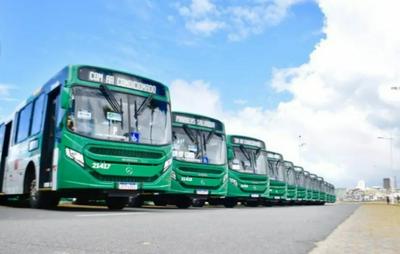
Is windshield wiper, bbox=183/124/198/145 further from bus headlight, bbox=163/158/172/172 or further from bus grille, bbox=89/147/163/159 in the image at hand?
bus grille, bbox=89/147/163/159

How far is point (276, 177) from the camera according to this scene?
83.6 ft

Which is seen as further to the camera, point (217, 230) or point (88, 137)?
point (88, 137)

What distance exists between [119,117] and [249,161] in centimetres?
1043

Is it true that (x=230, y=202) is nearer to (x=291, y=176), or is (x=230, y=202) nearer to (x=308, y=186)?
(x=291, y=176)

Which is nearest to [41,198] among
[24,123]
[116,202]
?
[116,202]

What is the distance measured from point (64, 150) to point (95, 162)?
689 mm

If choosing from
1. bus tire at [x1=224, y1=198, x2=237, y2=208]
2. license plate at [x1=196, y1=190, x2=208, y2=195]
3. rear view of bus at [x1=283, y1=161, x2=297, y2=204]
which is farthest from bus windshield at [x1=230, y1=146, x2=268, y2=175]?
rear view of bus at [x1=283, y1=161, x2=297, y2=204]

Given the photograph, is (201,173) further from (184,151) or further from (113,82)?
(113,82)

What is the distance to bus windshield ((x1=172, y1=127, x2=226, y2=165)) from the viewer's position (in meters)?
16.2

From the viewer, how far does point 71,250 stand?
170 inches

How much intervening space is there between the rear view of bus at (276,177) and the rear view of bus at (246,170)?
2806 mm

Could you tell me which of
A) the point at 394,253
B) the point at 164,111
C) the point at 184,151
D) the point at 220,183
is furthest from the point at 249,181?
the point at 394,253

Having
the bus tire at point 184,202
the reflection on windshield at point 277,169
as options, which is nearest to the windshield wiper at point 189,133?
the bus tire at point 184,202

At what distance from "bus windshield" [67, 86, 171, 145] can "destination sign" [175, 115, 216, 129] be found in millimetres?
4064
